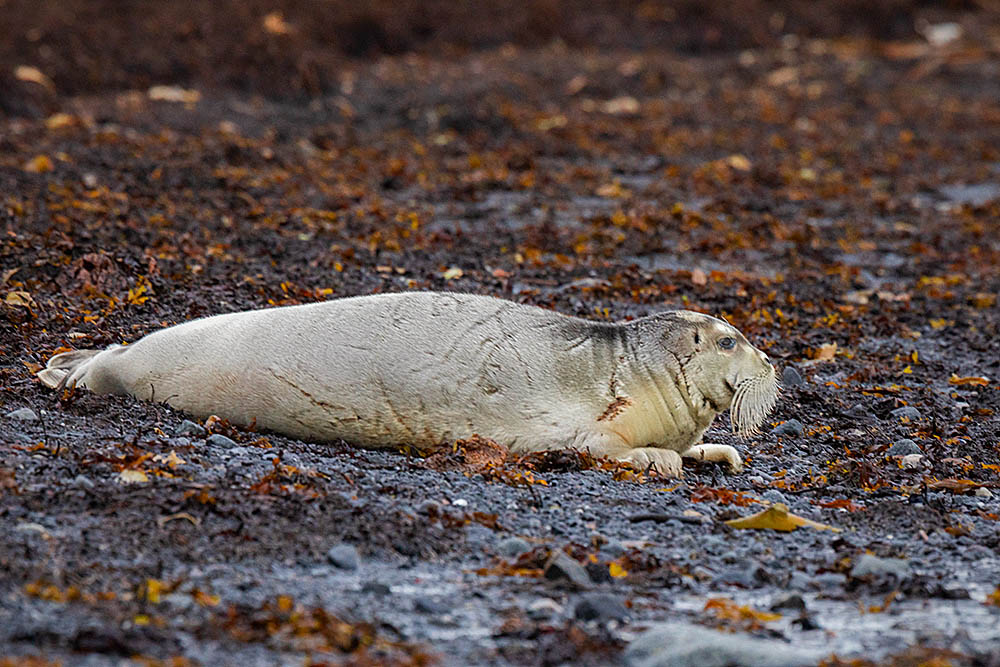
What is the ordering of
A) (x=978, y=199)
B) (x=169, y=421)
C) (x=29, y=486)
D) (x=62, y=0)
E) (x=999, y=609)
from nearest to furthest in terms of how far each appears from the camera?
(x=999, y=609) < (x=29, y=486) < (x=169, y=421) < (x=978, y=199) < (x=62, y=0)

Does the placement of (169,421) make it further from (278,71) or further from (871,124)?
(871,124)

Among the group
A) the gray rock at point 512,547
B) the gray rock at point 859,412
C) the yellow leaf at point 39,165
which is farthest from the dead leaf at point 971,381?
the yellow leaf at point 39,165

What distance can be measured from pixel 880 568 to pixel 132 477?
281cm

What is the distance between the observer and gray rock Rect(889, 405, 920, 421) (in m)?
7.36

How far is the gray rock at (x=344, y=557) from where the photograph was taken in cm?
464

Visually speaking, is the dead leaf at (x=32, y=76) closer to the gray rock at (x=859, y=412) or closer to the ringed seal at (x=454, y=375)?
the ringed seal at (x=454, y=375)

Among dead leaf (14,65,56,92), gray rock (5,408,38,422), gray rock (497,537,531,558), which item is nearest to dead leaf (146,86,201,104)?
dead leaf (14,65,56,92)

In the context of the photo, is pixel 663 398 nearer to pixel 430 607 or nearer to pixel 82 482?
pixel 430 607

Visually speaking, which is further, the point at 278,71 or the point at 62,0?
the point at 62,0

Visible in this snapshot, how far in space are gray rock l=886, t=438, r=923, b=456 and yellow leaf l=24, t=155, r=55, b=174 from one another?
7862 millimetres

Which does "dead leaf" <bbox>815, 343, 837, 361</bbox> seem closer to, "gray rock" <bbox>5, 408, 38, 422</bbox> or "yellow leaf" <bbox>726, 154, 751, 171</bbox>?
"gray rock" <bbox>5, 408, 38, 422</bbox>

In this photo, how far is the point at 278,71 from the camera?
55.5ft

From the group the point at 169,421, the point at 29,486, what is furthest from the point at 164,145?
the point at 29,486

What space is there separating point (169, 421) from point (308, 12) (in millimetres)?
14472
